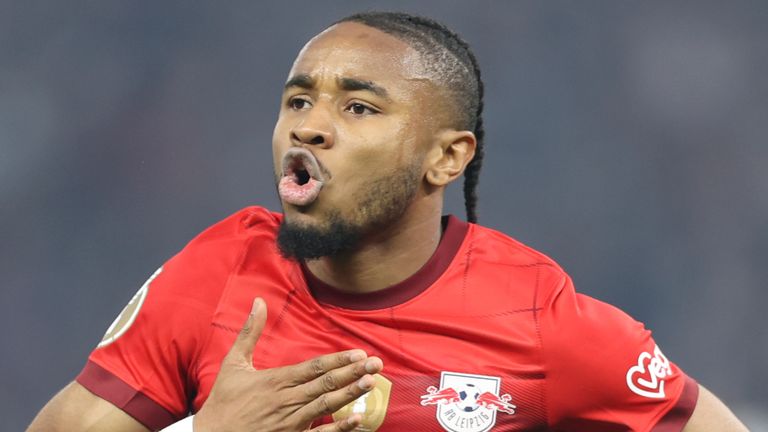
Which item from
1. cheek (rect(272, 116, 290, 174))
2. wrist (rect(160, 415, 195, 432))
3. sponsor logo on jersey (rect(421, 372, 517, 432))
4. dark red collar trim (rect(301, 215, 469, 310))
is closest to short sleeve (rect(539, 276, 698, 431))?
sponsor logo on jersey (rect(421, 372, 517, 432))

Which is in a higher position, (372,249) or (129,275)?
(372,249)

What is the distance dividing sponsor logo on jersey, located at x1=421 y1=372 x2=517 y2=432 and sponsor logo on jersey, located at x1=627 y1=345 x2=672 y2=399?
29cm

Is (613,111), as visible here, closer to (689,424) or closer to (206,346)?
(689,424)

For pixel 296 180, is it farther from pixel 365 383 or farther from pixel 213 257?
pixel 365 383

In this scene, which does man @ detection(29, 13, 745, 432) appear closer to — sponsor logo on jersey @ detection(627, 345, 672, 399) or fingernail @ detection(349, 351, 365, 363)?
sponsor logo on jersey @ detection(627, 345, 672, 399)

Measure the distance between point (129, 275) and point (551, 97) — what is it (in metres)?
2.06

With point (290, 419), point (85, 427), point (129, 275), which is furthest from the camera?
point (129, 275)

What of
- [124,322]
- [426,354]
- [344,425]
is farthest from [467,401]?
[124,322]

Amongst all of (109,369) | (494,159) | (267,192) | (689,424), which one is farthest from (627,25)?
(109,369)

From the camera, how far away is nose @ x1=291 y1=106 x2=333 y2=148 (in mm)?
2729

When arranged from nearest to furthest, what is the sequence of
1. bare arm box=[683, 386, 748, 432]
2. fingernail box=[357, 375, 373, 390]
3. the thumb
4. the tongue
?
fingernail box=[357, 375, 373, 390] → the thumb → the tongue → bare arm box=[683, 386, 748, 432]

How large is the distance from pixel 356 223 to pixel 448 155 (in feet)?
1.14

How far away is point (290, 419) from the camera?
97.0 inches

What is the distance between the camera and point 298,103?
287 cm
